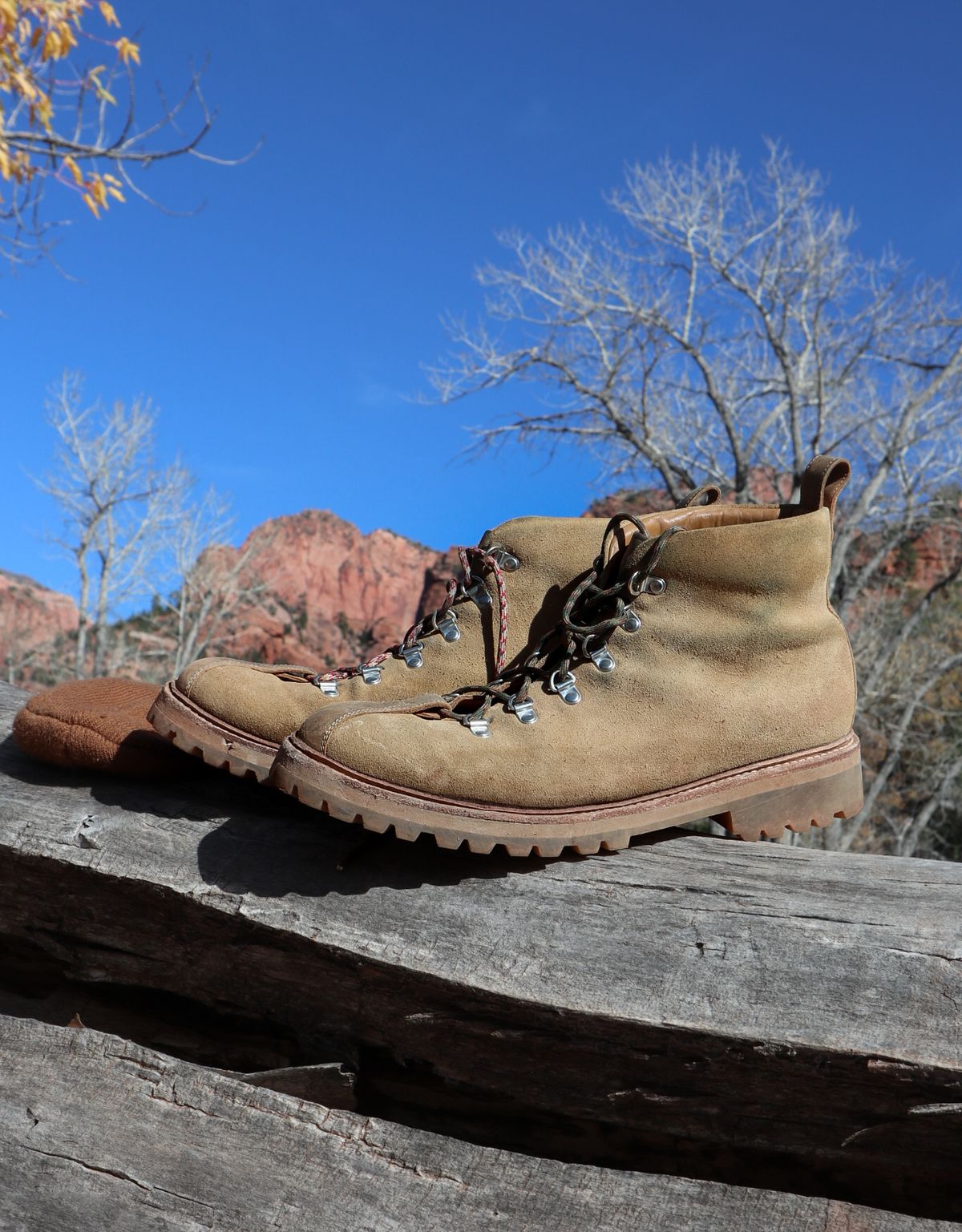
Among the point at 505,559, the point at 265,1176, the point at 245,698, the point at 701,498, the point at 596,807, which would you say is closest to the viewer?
the point at 265,1176

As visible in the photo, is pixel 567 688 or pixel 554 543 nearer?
pixel 567 688

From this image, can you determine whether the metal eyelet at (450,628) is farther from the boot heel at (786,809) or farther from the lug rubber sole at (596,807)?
the boot heel at (786,809)

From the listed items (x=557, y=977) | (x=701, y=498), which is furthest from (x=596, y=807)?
(x=701, y=498)

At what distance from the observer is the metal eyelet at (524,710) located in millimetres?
1548

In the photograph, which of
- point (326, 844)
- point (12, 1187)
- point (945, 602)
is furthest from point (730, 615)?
point (945, 602)

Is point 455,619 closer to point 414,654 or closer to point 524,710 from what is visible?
point 414,654

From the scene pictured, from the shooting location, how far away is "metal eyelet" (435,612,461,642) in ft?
6.08

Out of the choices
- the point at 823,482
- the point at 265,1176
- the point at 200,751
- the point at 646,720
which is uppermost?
the point at 823,482

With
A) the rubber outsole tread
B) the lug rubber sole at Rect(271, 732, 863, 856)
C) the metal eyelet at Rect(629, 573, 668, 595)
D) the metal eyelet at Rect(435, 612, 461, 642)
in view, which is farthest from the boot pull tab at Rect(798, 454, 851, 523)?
the rubber outsole tread

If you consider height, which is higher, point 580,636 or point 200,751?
point 580,636

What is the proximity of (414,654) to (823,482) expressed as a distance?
832 mm

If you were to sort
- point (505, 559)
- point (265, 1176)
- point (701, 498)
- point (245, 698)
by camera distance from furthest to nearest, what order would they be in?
point (701, 498)
point (505, 559)
point (245, 698)
point (265, 1176)

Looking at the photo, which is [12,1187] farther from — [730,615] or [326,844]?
[730,615]

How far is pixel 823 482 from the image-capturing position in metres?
1.69
